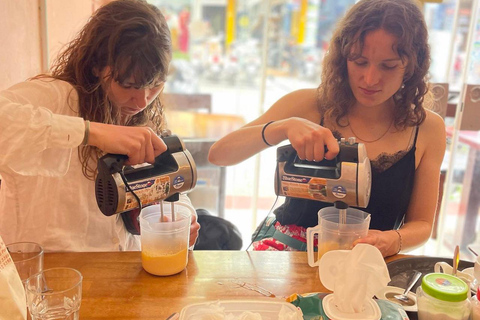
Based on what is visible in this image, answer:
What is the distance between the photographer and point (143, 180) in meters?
0.99

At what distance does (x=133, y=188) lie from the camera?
3.19 ft

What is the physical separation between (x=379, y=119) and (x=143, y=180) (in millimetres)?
1009

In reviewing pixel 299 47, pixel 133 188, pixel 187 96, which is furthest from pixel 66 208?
pixel 299 47

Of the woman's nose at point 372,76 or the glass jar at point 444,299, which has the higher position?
the woman's nose at point 372,76

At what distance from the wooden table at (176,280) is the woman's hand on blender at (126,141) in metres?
0.30

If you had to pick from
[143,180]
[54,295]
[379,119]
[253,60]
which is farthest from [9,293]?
[253,60]

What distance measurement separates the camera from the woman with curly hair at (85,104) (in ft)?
3.93

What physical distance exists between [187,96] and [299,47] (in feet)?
3.03

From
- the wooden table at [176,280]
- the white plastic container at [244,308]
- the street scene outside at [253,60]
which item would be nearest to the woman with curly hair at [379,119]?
the wooden table at [176,280]

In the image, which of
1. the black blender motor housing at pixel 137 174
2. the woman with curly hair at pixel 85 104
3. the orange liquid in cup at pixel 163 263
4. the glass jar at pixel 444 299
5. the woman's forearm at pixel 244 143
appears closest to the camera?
the glass jar at pixel 444 299

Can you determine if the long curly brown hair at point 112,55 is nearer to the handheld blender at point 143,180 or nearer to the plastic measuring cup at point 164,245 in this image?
the handheld blender at point 143,180

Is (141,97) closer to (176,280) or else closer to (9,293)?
(176,280)

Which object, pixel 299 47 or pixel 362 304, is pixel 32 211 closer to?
pixel 362 304

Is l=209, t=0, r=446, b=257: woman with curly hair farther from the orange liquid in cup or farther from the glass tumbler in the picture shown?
the glass tumbler
